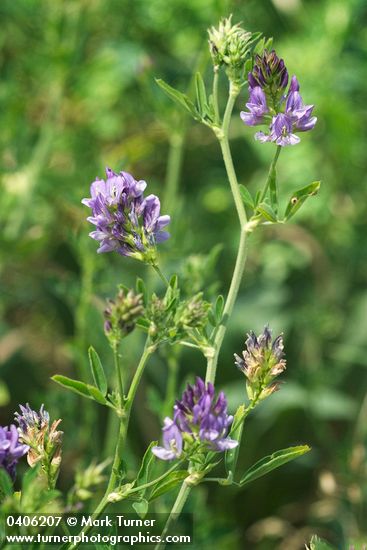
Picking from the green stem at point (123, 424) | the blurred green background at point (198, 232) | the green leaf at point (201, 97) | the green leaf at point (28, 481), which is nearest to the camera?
the green leaf at point (28, 481)

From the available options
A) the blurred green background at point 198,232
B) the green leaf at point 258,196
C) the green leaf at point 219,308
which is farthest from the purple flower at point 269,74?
the blurred green background at point 198,232

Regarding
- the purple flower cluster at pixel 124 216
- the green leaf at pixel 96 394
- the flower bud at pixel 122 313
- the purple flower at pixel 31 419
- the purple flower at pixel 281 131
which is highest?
the purple flower at pixel 281 131

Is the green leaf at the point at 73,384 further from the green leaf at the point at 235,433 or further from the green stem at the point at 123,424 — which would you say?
the green leaf at the point at 235,433

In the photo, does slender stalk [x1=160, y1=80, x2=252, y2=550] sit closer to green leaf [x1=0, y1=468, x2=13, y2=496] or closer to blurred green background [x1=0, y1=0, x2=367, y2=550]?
green leaf [x1=0, y1=468, x2=13, y2=496]

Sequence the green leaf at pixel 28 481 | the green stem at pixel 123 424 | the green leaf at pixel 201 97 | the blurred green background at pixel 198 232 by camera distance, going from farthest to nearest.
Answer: the blurred green background at pixel 198 232, the green leaf at pixel 201 97, the green stem at pixel 123 424, the green leaf at pixel 28 481

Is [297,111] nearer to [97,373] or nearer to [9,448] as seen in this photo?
[97,373]

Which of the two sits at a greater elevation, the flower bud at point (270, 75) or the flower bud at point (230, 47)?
the flower bud at point (230, 47)

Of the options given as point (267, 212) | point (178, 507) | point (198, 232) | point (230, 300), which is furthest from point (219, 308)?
point (198, 232)
